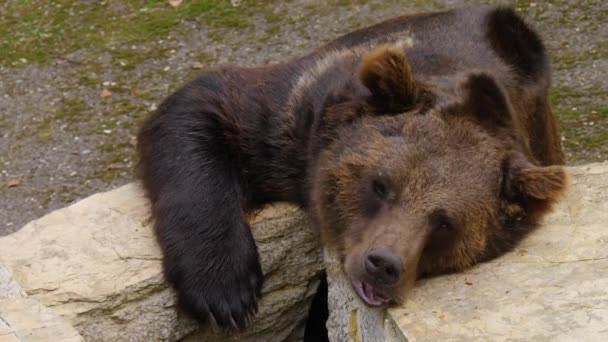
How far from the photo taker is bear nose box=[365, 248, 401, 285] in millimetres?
3400

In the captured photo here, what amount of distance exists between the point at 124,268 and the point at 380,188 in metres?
1.20

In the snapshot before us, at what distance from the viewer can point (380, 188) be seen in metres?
3.65

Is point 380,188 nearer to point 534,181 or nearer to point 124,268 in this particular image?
point 534,181

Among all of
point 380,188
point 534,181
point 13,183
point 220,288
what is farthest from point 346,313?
point 13,183

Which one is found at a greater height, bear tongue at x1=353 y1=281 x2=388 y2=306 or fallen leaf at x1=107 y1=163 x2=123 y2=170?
bear tongue at x1=353 y1=281 x2=388 y2=306

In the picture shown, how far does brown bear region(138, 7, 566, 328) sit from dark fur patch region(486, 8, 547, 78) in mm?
10

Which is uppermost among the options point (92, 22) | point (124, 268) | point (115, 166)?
point (124, 268)

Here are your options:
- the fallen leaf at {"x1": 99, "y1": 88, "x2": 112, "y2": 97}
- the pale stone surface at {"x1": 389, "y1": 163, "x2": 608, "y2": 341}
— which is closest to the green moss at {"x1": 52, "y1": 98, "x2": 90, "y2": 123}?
the fallen leaf at {"x1": 99, "y1": 88, "x2": 112, "y2": 97}

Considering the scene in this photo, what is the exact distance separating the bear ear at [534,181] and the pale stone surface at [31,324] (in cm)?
175

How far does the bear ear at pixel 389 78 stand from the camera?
12.2 ft

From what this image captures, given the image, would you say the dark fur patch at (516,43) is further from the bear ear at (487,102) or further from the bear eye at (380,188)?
the bear eye at (380,188)

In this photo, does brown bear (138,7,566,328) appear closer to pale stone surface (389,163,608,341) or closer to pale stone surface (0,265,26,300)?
pale stone surface (389,163,608,341)

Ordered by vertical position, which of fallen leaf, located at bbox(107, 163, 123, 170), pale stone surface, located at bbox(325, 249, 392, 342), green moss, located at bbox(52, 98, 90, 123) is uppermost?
pale stone surface, located at bbox(325, 249, 392, 342)

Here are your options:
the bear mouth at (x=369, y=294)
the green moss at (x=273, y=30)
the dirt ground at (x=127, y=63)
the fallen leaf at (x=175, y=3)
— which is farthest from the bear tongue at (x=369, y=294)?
the fallen leaf at (x=175, y=3)
